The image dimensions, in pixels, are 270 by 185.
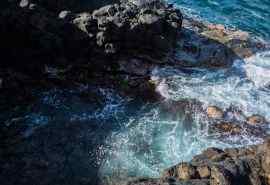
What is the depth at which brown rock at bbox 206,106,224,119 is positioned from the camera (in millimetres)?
18703

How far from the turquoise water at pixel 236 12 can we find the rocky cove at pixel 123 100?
15.7 feet

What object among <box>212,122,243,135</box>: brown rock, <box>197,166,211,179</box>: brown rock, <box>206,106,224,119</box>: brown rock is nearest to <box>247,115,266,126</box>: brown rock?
<box>212,122,243,135</box>: brown rock

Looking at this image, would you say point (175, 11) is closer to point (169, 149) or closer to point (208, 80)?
point (208, 80)

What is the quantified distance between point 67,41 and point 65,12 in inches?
46.9

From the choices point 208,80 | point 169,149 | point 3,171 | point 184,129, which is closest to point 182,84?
point 208,80

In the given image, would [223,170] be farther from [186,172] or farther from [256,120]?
[256,120]

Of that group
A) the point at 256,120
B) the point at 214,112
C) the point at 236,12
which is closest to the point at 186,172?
the point at 214,112

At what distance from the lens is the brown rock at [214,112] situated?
1870cm

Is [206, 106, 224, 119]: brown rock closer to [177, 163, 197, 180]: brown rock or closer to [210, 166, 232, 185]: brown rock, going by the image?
[177, 163, 197, 180]: brown rock

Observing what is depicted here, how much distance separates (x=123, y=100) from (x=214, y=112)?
3.72 metres

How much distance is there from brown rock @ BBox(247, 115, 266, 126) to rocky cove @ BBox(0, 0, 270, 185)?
0.15 ft

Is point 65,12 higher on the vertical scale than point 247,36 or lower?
higher

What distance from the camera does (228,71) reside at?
71.6ft

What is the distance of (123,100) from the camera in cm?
1864
